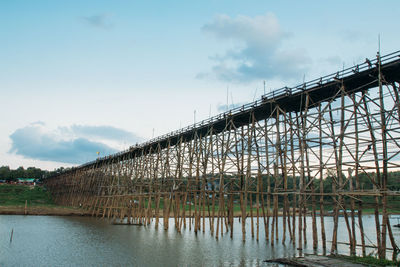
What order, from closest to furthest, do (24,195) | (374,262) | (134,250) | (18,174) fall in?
(374,262), (134,250), (24,195), (18,174)

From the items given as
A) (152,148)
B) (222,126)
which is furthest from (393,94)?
(152,148)

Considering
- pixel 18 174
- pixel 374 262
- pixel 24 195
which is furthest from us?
pixel 18 174

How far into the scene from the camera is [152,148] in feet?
143

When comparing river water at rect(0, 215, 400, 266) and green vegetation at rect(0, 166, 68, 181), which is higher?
green vegetation at rect(0, 166, 68, 181)

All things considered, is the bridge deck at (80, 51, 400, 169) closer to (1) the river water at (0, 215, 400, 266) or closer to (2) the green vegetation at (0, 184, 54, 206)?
(1) the river water at (0, 215, 400, 266)

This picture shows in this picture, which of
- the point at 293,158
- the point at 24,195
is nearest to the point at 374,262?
the point at 293,158

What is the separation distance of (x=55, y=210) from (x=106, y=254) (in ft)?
129

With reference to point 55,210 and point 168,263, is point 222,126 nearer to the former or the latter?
point 168,263

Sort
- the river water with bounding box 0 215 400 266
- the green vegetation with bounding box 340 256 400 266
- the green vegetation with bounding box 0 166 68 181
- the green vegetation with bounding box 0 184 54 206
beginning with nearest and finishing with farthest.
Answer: the green vegetation with bounding box 340 256 400 266
the river water with bounding box 0 215 400 266
the green vegetation with bounding box 0 184 54 206
the green vegetation with bounding box 0 166 68 181


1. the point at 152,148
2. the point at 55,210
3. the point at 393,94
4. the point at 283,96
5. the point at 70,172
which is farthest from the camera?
the point at 70,172

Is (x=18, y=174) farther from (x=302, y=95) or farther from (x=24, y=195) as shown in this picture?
(x=302, y=95)

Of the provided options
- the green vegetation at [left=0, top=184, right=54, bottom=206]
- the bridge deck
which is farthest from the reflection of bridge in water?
the green vegetation at [left=0, top=184, right=54, bottom=206]

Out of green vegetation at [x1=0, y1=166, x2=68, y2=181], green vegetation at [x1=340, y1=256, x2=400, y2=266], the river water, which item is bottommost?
the river water

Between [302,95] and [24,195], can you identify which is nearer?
[302,95]
